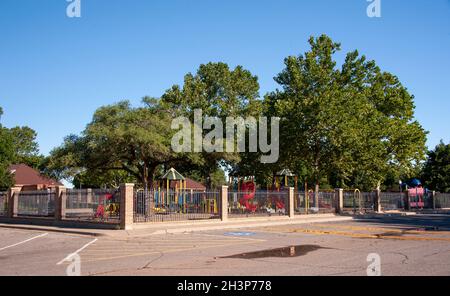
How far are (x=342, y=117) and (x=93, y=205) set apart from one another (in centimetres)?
2025

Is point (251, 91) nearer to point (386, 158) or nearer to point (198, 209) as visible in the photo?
point (386, 158)

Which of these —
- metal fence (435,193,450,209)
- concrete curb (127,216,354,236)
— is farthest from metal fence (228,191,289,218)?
metal fence (435,193,450,209)

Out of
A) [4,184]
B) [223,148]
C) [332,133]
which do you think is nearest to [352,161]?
[332,133]

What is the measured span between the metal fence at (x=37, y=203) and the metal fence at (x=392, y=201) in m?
28.9

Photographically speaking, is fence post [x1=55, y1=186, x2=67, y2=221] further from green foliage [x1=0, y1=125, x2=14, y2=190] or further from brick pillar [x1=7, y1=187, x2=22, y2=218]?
green foliage [x1=0, y1=125, x2=14, y2=190]

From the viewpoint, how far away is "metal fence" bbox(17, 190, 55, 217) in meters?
27.3

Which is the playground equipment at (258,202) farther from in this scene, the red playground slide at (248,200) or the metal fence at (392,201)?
the metal fence at (392,201)

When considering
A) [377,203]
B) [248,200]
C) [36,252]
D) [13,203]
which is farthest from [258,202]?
[36,252]

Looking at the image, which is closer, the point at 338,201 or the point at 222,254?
the point at 222,254

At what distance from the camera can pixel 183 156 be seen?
107ft

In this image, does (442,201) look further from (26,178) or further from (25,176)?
(25,176)

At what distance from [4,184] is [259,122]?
93.6 feet

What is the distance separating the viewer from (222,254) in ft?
45.8
